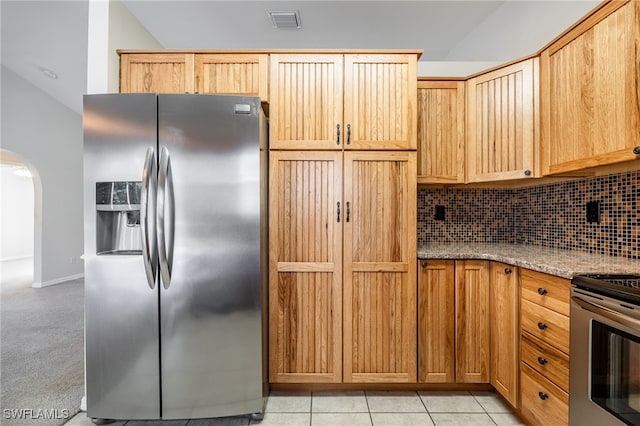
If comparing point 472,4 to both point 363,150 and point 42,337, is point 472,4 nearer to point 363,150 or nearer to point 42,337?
point 363,150

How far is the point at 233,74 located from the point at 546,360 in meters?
2.45

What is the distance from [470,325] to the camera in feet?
6.79

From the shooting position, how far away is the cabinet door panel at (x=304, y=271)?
6.75ft

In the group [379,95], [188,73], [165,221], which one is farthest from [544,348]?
[188,73]

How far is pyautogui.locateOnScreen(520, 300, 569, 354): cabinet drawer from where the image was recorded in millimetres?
1465

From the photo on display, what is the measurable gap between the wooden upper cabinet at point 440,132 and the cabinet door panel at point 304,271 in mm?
761

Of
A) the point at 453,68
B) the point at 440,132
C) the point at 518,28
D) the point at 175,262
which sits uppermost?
the point at 518,28

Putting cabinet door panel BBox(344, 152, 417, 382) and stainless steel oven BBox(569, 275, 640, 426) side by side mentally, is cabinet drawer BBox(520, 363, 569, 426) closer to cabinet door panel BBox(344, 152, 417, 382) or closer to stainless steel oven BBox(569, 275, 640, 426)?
stainless steel oven BBox(569, 275, 640, 426)

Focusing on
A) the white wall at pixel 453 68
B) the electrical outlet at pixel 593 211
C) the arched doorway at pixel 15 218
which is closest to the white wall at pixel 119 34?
the white wall at pixel 453 68

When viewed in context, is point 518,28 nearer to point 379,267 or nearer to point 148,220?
point 379,267

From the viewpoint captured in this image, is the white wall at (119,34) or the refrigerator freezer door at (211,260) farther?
the white wall at (119,34)

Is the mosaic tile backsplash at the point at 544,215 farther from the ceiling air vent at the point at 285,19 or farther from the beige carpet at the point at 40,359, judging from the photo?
the beige carpet at the point at 40,359

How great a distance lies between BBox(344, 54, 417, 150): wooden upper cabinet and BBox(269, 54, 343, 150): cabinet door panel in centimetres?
8

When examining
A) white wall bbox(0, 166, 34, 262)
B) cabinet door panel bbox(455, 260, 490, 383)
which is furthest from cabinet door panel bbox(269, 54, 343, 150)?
white wall bbox(0, 166, 34, 262)
